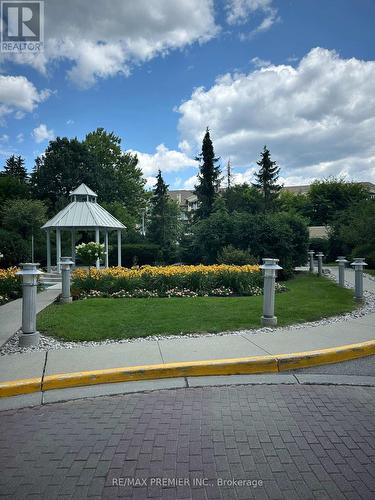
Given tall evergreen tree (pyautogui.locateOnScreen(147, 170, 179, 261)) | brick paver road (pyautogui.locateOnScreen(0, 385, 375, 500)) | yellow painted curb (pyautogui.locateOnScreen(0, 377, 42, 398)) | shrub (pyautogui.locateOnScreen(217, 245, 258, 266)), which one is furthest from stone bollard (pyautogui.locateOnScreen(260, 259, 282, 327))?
tall evergreen tree (pyautogui.locateOnScreen(147, 170, 179, 261))

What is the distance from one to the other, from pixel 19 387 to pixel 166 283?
7.67 meters

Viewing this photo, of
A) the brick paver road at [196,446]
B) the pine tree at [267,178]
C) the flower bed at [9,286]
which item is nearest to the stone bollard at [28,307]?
the brick paver road at [196,446]

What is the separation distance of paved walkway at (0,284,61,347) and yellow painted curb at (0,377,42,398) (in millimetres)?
1864

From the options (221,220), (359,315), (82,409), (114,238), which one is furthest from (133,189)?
(82,409)

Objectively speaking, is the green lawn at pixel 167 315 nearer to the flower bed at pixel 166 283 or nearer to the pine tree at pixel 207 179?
the flower bed at pixel 166 283

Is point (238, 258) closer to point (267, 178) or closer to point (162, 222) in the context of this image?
point (162, 222)

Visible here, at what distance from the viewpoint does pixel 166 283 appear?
475 inches

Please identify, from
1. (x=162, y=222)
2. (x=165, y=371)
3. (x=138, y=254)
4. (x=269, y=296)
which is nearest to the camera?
(x=165, y=371)

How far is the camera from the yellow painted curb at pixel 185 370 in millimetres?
4613

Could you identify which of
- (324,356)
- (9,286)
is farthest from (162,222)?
(324,356)

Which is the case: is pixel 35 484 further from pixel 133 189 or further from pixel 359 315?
pixel 133 189

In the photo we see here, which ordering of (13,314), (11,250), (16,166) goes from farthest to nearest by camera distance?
(16,166) < (11,250) < (13,314)

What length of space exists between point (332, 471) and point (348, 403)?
4.69 ft

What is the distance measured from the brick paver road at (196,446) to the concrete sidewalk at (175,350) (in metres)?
0.88
